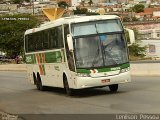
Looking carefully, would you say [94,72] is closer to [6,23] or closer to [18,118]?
[18,118]

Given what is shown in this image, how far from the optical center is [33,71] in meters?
27.5

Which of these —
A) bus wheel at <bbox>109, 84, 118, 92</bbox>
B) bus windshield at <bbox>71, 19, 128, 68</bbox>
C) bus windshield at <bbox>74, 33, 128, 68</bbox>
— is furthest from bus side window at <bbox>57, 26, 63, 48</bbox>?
bus wheel at <bbox>109, 84, 118, 92</bbox>

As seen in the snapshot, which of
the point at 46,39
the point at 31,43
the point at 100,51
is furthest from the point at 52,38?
the point at 31,43

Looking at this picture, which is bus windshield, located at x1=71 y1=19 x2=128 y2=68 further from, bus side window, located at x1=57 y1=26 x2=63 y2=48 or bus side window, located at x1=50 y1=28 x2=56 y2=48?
bus side window, located at x1=50 y1=28 x2=56 y2=48

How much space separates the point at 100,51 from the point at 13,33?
9513 cm

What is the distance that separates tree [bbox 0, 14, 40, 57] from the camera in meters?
110

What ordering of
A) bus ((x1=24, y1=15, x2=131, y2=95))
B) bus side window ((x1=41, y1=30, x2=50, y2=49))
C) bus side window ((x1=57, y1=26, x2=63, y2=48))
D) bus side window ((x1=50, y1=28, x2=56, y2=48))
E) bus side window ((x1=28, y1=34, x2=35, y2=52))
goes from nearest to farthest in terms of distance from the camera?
bus ((x1=24, y1=15, x2=131, y2=95)), bus side window ((x1=57, y1=26, x2=63, y2=48)), bus side window ((x1=50, y1=28, x2=56, y2=48)), bus side window ((x1=41, y1=30, x2=50, y2=49)), bus side window ((x1=28, y1=34, x2=35, y2=52))

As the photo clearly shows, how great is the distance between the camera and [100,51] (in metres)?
19.6

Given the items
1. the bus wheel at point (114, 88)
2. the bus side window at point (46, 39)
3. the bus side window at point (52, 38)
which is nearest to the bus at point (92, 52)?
the bus side window at point (52, 38)

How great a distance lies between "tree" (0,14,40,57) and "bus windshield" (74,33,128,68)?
89.1 meters

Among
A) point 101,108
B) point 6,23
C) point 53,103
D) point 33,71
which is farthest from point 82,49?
point 6,23

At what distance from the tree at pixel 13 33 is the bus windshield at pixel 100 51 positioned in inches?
3509

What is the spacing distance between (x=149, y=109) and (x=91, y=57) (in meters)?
5.72

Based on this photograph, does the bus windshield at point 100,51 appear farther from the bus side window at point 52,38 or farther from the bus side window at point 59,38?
the bus side window at point 52,38
